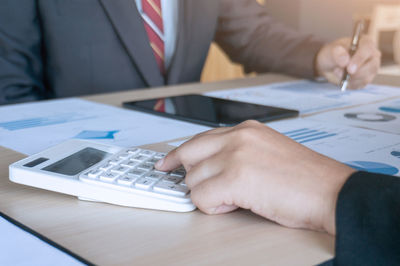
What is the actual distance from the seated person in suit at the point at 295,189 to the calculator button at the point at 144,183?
1.6 inches

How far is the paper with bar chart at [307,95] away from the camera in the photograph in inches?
38.7

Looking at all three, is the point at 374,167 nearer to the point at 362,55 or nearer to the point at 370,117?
the point at 370,117

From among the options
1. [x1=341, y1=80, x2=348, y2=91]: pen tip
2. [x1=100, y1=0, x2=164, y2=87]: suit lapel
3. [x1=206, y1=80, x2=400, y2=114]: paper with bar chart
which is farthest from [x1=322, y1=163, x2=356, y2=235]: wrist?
[x1=100, y1=0, x2=164, y2=87]: suit lapel

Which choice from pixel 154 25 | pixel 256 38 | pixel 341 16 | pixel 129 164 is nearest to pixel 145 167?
pixel 129 164

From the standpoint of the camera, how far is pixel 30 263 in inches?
14.6

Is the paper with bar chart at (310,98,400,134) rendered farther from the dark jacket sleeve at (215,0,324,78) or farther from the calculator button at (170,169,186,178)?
the dark jacket sleeve at (215,0,324,78)

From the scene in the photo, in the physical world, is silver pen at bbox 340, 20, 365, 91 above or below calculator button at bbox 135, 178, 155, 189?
above

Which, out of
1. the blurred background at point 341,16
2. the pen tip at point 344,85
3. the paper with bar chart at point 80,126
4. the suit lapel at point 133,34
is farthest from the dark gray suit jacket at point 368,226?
the blurred background at point 341,16

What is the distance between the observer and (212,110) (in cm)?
88

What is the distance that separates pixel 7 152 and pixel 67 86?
2.36ft

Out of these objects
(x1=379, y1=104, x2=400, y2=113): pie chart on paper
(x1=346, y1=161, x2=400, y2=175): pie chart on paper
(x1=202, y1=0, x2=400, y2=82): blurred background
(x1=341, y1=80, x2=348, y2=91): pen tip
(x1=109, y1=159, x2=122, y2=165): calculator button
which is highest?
(x1=202, y1=0, x2=400, y2=82): blurred background

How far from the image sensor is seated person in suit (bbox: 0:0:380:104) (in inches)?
47.8

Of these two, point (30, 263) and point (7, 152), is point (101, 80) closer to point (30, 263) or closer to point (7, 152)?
point (7, 152)

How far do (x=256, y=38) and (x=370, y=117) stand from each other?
31.2 inches
